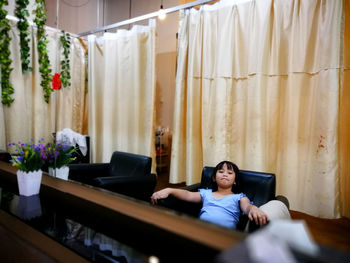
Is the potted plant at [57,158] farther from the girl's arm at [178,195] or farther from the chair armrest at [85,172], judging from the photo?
the chair armrest at [85,172]

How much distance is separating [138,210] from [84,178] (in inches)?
72.1

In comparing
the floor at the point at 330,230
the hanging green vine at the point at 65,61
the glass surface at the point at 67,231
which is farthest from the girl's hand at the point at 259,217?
the hanging green vine at the point at 65,61

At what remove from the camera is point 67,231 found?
3.11 ft

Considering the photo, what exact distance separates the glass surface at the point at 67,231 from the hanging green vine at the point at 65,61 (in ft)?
9.20

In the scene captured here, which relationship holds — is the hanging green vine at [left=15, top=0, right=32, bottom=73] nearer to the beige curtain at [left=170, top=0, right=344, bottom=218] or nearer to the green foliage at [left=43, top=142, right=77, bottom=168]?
the beige curtain at [left=170, top=0, right=344, bottom=218]

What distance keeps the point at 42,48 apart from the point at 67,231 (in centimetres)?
322

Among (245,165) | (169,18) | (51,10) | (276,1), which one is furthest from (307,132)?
(51,10)

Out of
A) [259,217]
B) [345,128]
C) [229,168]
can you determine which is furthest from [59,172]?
[345,128]

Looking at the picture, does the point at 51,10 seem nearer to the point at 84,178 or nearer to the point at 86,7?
the point at 86,7

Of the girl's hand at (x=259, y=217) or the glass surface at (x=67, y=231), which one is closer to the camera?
the glass surface at (x=67, y=231)

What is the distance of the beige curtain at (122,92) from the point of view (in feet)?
11.0

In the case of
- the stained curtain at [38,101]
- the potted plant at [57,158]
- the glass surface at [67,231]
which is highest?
the stained curtain at [38,101]

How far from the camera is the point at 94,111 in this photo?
3865 mm

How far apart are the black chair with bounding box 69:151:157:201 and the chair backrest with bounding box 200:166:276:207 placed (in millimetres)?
857
